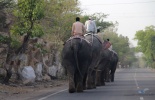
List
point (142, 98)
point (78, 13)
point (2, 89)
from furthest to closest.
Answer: point (78, 13)
point (2, 89)
point (142, 98)

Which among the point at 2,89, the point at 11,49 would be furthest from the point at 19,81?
the point at 2,89

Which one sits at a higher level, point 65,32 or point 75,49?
point 65,32

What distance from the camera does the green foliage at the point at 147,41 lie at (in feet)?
410

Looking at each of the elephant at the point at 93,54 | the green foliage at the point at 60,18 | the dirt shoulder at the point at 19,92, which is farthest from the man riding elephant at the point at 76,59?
the green foliage at the point at 60,18

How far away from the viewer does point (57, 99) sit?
1633 cm

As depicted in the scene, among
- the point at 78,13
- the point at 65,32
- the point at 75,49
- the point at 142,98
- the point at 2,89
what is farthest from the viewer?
the point at 78,13

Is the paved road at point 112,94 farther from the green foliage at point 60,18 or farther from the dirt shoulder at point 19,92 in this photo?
A: the green foliage at point 60,18

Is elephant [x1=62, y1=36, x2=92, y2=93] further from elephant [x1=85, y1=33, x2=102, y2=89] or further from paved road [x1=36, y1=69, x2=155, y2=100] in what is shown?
elephant [x1=85, y1=33, x2=102, y2=89]

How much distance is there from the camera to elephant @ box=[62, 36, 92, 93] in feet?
63.1

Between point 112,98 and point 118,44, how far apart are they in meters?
119

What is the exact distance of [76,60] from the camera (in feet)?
63.1

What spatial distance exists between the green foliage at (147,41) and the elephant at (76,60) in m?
106

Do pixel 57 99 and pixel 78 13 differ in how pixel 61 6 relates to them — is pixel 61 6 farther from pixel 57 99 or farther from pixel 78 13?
pixel 57 99

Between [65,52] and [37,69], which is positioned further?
[37,69]
